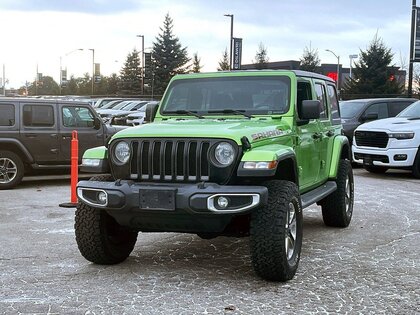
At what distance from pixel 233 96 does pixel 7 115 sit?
6.06m

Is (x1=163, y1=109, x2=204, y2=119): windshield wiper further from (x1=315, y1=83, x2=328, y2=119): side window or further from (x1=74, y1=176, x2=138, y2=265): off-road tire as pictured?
(x1=315, y1=83, x2=328, y2=119): side window

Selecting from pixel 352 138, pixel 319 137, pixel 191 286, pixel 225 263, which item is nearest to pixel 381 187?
pixel 352 138

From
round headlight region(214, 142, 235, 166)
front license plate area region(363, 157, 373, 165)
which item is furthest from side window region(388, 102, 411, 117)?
round headlight region(214, 142, 235, 166)

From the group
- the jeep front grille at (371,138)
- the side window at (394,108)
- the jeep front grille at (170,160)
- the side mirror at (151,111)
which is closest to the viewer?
the jeep front grille at (170,160)

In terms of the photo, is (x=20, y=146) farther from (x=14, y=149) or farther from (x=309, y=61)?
(x=309, y=61)

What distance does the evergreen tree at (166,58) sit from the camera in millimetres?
60312

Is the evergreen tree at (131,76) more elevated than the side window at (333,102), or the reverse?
the evergreen tree at (131,76)

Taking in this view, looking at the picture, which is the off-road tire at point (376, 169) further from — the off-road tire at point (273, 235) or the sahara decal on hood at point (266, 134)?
the off-road tire at point (273, 235)

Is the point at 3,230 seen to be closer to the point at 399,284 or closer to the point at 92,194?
the point at 92,194

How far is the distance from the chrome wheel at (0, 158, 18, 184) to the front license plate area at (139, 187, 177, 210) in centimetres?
676

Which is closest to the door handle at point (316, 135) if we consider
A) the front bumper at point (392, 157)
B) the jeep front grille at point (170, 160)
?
the jeep front grille at point (170, 160)

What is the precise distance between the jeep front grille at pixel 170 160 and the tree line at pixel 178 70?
35894 millimetres

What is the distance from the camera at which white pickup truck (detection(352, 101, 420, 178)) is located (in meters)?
13.1

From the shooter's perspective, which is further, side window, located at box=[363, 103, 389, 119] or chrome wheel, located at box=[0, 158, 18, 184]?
side window, located at box=[363, 103, 389, 119]
